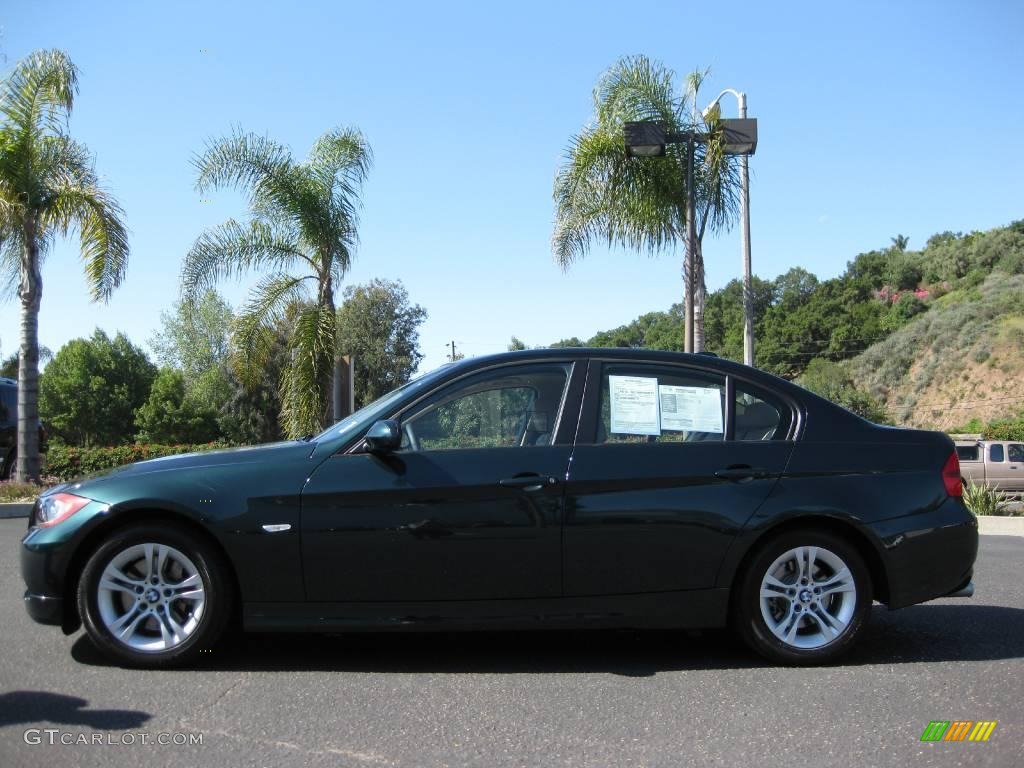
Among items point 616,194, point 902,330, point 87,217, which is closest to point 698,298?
point 616,194

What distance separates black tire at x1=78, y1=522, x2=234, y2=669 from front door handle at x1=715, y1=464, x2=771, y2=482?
8.00 feet

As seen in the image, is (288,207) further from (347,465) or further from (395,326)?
(395,326)

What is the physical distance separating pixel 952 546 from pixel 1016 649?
2.51 ft

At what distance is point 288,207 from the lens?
17.5m

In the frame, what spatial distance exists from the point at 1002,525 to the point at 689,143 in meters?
7.62

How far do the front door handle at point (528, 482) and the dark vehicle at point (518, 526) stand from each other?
11 mm

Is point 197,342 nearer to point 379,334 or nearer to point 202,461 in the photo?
point 379,334

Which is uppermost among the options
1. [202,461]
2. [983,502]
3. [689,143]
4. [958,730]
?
[689,143]

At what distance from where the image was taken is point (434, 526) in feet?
14.5

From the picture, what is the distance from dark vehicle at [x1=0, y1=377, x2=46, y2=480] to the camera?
17.9 meters

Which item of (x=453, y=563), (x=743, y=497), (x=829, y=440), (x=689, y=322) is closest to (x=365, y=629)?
(x=453, y=563)

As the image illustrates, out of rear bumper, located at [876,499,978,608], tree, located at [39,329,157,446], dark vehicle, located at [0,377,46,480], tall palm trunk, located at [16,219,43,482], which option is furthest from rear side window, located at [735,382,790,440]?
tree, located at [39,329,157,446]

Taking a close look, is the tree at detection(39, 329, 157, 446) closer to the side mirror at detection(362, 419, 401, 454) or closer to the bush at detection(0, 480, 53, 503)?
the bush at detection(0, 480, 53, 503)

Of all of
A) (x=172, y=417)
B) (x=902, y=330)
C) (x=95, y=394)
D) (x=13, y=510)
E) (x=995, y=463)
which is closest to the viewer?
(x=13, y=510)
